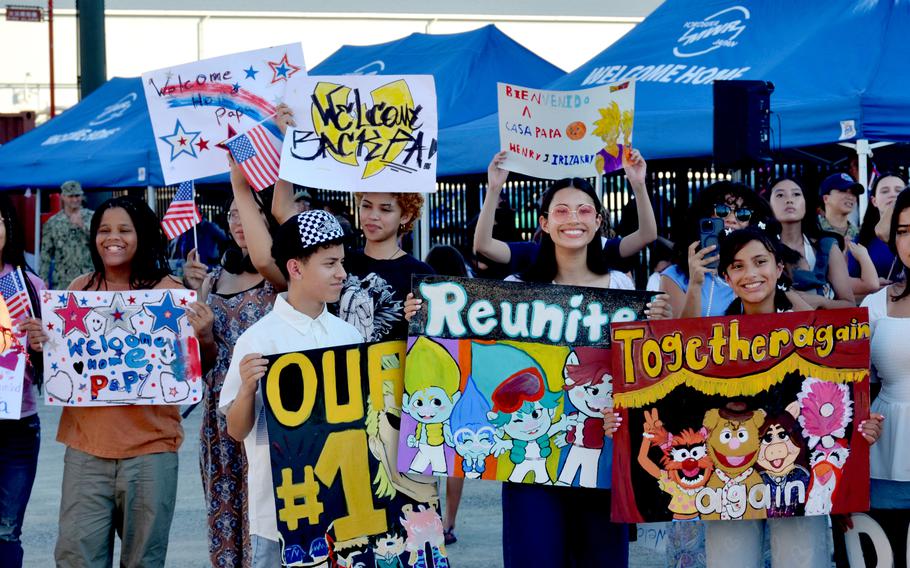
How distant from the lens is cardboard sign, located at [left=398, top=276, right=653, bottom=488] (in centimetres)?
494

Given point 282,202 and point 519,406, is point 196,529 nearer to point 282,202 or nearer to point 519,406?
point 282,202

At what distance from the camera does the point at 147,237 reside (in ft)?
18.4

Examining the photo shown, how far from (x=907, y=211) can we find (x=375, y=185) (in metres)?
2.21

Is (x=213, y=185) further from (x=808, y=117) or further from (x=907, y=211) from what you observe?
(x=907, y=211)

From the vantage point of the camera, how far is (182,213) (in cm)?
640

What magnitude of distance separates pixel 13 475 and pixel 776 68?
7621 mm

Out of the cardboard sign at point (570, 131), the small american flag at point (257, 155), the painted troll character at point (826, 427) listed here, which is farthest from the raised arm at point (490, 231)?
the painted troll character at point (826, 427)

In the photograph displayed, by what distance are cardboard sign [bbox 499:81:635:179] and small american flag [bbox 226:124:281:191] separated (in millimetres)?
1040

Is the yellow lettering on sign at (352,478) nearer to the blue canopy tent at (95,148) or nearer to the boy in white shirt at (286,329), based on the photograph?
the boy in white shirt at (286,329)

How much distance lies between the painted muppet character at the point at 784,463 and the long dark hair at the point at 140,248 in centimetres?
259

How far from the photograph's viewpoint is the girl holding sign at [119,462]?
17.6ft

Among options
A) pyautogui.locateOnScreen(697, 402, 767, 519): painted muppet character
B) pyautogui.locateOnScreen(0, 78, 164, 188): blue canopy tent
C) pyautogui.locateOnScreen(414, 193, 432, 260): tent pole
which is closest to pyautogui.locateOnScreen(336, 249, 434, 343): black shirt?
pyautogui.locateOnScreen(697, 402, 767, 519): painted muppet character

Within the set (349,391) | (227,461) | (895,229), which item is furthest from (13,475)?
(895,229)

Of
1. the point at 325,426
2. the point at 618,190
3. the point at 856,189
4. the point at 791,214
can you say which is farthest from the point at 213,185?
the point at 325,426
